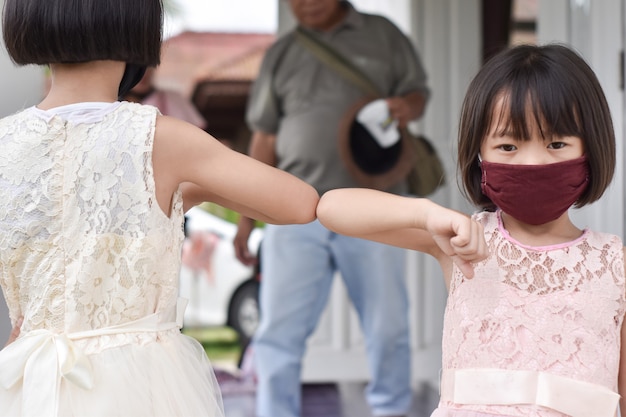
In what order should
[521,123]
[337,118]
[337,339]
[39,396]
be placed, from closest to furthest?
1. [39,396]
2. [521,123]
3. [337,118]
4. [337,339]

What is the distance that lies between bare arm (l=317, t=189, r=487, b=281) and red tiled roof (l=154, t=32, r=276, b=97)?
7706mm

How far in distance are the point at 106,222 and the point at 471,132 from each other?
2.20 ft

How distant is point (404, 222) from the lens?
1685mm

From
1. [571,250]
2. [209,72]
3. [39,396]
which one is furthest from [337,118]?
[209,72]

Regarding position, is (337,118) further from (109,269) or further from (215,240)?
(215,240)

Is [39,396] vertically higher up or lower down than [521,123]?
lower down

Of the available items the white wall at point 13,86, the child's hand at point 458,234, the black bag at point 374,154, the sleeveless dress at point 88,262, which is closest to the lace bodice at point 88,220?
the sleeveless dress at point 88,262

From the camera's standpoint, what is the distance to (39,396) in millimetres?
1651

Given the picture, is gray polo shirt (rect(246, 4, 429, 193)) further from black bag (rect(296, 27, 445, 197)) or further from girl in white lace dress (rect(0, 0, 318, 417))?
girl in white lace dress (rect(0, 0, 318, 417))

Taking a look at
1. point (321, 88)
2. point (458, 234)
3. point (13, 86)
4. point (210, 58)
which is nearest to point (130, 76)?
point (458, 234)

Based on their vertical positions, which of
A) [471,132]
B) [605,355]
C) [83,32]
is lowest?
[605,355]

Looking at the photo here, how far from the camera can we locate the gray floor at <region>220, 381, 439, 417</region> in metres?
5.05

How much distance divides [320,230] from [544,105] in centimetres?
219

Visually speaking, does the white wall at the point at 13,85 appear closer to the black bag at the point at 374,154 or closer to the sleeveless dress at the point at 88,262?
the black bag at the point at 374,154
